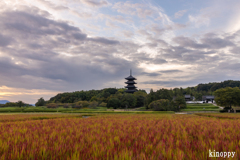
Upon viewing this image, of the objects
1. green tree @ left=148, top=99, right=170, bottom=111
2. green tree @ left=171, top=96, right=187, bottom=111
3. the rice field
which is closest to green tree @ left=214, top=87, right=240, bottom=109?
green tree @ left=171, top=96, right=187, bottom=111

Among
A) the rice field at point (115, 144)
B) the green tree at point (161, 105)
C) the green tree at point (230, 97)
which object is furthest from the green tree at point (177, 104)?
the rice field at point (115, 144)

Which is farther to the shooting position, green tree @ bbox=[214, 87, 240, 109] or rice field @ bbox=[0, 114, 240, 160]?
green tree @ bbox=[214, 87, 240, 109]

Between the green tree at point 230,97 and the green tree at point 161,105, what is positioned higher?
the green tree at point 230,97

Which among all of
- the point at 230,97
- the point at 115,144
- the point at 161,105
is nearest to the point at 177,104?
the point at 161,105

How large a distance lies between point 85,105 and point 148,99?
31743mm

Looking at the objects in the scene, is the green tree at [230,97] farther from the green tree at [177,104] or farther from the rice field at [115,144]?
the rice field at [115,144]

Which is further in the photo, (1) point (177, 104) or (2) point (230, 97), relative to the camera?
(1) point (177, 104)

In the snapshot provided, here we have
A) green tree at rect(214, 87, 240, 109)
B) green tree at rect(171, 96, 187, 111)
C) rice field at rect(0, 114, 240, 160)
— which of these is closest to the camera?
rice field at rect(0, 114, 240, 160)

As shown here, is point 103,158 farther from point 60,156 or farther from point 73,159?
point 60,156

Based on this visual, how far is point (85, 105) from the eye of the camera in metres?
74.8

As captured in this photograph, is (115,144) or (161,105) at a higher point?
(115,144)

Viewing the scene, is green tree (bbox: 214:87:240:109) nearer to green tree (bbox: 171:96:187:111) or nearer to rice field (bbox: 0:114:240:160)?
green tree (bbox: 171:96:187:111)

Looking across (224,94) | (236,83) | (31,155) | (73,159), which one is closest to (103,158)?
(73,159)

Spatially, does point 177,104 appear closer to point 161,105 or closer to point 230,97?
point 161,105
